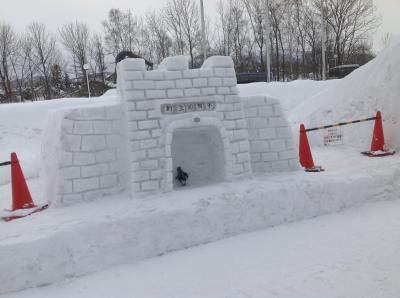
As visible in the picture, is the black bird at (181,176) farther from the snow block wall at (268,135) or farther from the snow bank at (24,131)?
the snow bank at (24,131)

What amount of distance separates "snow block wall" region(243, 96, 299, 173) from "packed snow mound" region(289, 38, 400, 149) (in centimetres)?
274

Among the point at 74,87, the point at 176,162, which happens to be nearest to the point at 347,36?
the point at 74,87

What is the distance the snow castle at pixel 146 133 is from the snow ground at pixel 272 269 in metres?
1.03

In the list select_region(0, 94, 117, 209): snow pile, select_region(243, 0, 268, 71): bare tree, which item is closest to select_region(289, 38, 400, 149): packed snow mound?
select_region(0, 94, 117, 209): snow pile

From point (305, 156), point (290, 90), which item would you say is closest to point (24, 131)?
point (305, 156)

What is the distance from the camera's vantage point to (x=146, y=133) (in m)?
4.21

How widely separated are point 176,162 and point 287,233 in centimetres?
187

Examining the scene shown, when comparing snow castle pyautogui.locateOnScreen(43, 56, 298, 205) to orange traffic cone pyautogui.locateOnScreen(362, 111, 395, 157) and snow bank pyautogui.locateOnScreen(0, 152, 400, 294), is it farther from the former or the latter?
orange traffic cone pyautogui.locateOnScreen(362, 111, 395, 157)

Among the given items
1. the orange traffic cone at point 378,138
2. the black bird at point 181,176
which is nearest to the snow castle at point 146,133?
the black bird at point 181,176

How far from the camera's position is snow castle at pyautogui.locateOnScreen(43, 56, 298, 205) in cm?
415

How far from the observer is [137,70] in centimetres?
426

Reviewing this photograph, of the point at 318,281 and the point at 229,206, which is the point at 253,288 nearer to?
the point at 318,281

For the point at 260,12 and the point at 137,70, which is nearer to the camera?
the point at 137,70

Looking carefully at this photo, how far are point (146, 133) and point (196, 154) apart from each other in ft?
3.70
